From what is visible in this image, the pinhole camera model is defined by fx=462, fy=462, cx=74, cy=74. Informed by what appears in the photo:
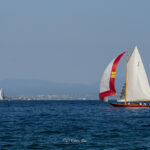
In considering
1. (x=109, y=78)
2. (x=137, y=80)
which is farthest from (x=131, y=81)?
(x=109, y=78)

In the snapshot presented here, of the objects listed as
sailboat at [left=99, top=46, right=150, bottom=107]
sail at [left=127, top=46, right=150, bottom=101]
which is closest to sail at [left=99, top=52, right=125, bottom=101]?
sailboat at [left=99, top=46, right=150, bottom=107]

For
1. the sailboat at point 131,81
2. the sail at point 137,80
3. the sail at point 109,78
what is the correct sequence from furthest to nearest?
the sail at point 137,80
the sailboat at point 131,81
the sail at point 109,78

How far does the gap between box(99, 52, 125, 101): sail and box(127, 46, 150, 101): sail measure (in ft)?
10.3

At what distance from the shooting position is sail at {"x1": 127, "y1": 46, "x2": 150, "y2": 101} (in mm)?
94688

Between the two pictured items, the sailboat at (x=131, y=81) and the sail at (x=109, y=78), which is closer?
the sail at (x=109, y=78)

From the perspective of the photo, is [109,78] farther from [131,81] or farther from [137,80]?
[137,80]

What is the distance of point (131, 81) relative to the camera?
3780 inches

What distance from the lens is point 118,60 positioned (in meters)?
91.9

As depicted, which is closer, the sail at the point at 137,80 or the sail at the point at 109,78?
the sail at the point at 109,78

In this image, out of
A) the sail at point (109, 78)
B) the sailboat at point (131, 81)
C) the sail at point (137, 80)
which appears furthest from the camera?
the sail at point (137, 80)

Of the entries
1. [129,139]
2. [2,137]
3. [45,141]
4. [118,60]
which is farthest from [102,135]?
[118,60]

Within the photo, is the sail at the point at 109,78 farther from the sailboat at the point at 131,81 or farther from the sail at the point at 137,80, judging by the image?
the sail at the point at 137,80

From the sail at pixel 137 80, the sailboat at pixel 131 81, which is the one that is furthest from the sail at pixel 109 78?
the sail at pixel 137 80

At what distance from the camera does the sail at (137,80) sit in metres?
94.7
